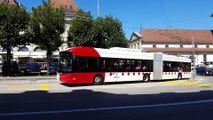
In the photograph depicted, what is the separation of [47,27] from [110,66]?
34.9ft

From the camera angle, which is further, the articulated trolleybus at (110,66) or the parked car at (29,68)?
the parked car at (29,68)

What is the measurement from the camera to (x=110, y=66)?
969 inches

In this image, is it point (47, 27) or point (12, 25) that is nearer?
point (12, 25)

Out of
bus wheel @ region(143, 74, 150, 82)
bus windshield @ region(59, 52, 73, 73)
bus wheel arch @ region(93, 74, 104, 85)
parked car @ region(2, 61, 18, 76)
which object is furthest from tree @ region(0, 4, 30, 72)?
bus wheel @ region(143, 74, 150, 82)

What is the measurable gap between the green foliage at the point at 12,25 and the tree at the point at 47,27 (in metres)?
0.92

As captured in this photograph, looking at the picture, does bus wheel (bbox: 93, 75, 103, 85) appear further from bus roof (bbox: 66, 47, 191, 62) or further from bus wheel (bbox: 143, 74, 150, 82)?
bus wheel (bbox: 143, 74, 150, 82)

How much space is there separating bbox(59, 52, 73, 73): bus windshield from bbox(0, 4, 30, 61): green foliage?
995 cm

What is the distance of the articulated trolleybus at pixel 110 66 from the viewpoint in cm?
2216

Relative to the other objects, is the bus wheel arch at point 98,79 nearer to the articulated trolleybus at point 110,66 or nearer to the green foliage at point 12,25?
the articulated trolleybus at point 110,66

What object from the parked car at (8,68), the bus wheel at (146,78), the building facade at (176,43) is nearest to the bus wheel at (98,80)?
the bus wheel at (146,78)

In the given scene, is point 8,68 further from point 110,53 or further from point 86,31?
point 110,53

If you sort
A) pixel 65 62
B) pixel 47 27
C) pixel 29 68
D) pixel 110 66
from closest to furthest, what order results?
pixel 65 62 → pixel 110 66 → pixel 47 27 → pixel 29 68

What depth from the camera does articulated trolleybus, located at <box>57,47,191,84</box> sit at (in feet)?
72.7

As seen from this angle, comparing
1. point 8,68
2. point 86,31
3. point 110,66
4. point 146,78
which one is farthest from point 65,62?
point 86,31
